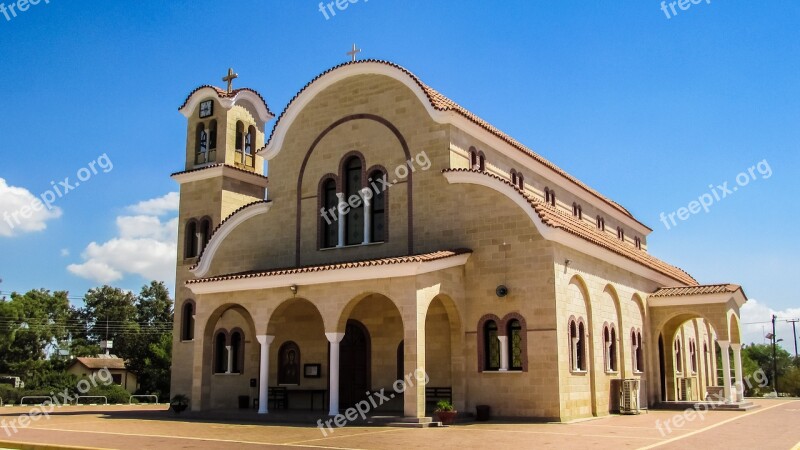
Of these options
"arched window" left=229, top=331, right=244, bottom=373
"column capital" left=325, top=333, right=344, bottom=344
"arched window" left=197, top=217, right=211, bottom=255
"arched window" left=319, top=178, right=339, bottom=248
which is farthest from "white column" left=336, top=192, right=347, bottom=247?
"arched window" left=197, top=217, right=211, bottom=255

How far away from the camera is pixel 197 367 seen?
23.2 metres

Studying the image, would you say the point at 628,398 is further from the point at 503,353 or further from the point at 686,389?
the point at 686,389

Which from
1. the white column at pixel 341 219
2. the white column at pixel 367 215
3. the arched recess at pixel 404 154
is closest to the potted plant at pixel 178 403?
the arched recess at pixel 404 154

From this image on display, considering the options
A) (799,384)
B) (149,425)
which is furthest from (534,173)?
(799,384)

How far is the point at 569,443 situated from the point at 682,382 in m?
17.4

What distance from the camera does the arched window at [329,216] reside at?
24.4 metres

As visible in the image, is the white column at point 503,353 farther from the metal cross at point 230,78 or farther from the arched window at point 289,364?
the metal cross at point 230,78

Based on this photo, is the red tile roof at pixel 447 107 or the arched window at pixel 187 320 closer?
the red tile roof at pixel 447 107

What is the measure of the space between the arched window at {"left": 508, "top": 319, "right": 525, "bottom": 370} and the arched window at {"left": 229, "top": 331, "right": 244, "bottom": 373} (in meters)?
10.6

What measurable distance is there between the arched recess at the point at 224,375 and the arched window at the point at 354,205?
4259 millimetres

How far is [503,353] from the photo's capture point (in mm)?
20562

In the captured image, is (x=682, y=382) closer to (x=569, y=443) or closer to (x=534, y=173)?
(x=534, y=173)

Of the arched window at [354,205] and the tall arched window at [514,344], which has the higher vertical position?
the arched window at [354,205]

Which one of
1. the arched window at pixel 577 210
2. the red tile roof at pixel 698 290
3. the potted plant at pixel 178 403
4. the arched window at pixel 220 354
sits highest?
the arched window at pixel 577 210
